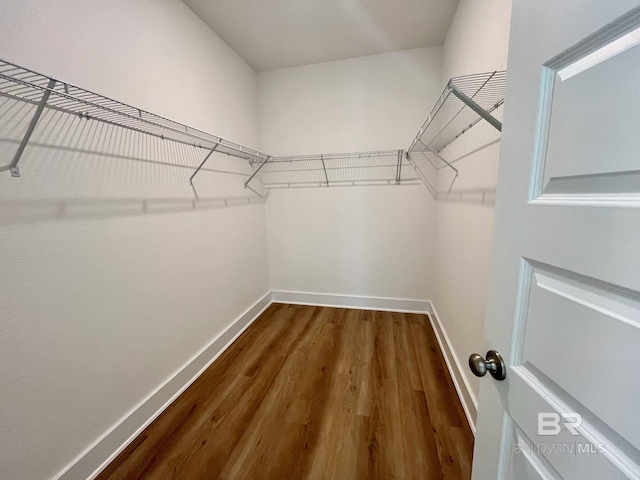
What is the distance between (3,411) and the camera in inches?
34.4

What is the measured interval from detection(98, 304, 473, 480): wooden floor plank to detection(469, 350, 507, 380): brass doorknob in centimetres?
93

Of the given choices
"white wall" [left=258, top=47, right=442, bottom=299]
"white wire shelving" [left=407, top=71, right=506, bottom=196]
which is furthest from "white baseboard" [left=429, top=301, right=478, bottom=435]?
"white wire shelving" [left=407, top=71, right=506, bottom=196]

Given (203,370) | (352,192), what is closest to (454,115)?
(352,192)

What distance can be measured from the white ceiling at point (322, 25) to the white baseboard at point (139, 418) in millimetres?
2429

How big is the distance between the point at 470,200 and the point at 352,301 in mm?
1684

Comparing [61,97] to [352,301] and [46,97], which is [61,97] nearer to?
[46,97]

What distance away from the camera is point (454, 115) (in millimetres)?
1425

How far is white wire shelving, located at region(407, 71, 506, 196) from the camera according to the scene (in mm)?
926

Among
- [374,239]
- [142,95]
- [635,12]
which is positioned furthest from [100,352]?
[374,239]

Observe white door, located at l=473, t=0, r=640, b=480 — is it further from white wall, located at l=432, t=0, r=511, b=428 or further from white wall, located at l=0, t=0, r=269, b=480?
white wall, located at l=0, t=0, r=269, b=480

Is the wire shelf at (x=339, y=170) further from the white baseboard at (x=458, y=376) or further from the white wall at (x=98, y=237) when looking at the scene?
the white baseboard at (x=458, y=376)

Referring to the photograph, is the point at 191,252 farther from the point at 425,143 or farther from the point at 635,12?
the point at 425,143

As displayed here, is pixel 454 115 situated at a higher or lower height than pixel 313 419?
higher

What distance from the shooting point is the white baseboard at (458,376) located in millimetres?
1344
